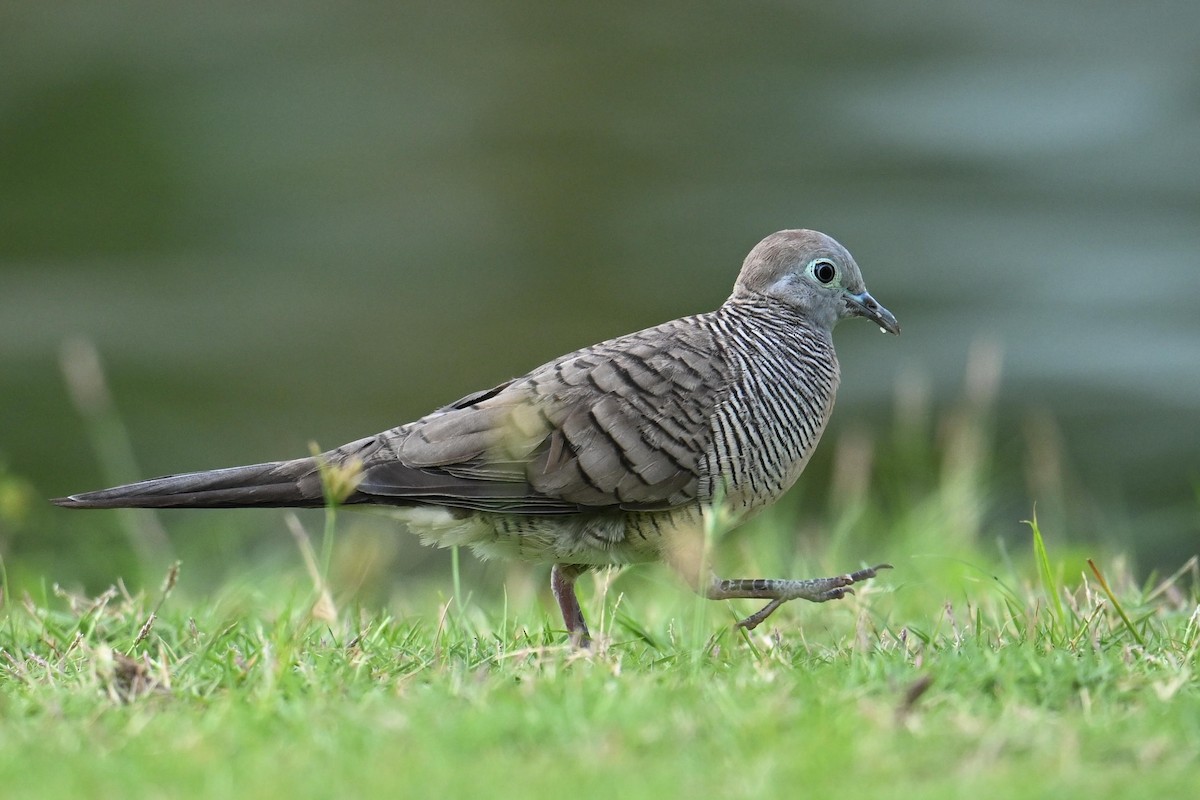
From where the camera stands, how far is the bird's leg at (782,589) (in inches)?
174

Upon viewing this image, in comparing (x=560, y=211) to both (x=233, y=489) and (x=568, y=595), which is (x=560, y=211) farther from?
(x=233, y=489)

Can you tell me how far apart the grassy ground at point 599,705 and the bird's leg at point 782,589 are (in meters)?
0.10

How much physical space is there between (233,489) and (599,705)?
5.52 feet

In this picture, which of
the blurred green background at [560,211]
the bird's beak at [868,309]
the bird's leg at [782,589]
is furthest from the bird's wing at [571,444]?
the blurred green background at [560,211]

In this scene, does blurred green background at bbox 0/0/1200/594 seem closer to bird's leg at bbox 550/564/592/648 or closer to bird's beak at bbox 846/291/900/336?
bird's beak at bbox 846/291/900/336

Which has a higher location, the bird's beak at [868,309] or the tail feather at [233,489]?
the tail feather at [233,489]

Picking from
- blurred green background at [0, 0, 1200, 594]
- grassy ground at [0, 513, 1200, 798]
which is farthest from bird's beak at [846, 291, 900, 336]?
blurred green background at [0, 0, 1200, 594]

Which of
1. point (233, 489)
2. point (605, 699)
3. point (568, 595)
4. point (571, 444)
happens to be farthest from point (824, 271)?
point (605, 699)

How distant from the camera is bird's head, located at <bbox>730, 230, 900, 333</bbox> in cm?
533

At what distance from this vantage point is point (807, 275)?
5332 mm

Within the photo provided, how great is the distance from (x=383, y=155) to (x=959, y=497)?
29.0 feet

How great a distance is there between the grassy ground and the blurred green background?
14.4 ft

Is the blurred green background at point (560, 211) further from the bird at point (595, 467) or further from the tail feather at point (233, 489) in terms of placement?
the tail feather at point (233, 489)

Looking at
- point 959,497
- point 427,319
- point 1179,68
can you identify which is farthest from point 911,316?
point 959,497
